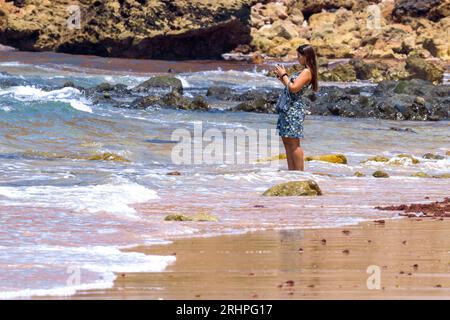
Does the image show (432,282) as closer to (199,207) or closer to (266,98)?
(199,207)

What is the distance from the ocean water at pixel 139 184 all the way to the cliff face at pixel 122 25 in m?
16.7

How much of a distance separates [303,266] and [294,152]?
5.59 meters

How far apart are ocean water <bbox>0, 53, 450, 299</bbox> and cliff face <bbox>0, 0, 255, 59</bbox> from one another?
1672cm

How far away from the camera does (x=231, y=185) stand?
1120 cm

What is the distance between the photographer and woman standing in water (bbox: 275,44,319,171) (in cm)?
1133

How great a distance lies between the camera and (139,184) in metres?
10.8

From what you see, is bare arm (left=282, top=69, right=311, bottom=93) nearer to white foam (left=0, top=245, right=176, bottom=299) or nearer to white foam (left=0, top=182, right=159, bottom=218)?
white foam (left=0, top=182, right=159, bottom=218)

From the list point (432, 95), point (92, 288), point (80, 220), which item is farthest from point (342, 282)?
point (432, 95)

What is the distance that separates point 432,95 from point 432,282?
67.0 feet

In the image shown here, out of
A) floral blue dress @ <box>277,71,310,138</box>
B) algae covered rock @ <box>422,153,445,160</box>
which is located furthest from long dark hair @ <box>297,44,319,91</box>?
algae covered rock @ <box>422,153,445,160</box>

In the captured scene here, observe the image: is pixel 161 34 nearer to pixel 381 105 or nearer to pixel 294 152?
pixel 381 105

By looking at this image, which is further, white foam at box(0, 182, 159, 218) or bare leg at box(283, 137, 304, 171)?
bare leg at box(283, 137, 304, 171)

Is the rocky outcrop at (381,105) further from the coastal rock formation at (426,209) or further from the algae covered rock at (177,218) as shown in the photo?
the algae covered rock at (177,218)

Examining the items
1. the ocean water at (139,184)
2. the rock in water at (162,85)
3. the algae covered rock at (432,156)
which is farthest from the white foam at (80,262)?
the rock in water at (162,85)
